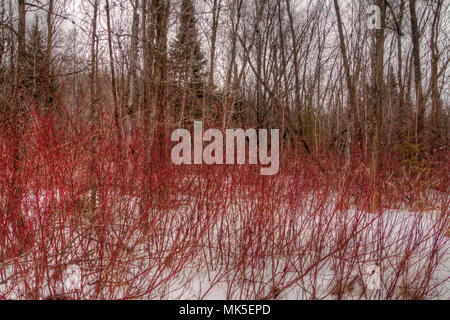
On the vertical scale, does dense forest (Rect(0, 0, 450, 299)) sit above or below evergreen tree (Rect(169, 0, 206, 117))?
below

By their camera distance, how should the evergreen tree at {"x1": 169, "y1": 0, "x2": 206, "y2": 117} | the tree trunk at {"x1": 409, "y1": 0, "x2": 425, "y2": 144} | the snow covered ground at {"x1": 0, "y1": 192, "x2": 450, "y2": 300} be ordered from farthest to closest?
the tree trunk at {"x1": 409, "y1": 0, "x2": 425, "y2": 144} < the evergreen tree at {"x1": 169, "y1": 0, "x2": 206, "y2": 117} < the snow covered ground at {"x1": 0, "y1": 192, "x2": 450, "y2": 300}

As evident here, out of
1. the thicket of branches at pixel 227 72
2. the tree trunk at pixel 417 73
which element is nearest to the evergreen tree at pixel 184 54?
the thicket of branches at pixel 227 72

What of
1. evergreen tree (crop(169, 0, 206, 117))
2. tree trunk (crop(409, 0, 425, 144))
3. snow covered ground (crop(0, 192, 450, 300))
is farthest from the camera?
tree trunk (crop(409, 0, 425, 144))

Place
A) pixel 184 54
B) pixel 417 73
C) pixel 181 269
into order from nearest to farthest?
pixel 181 269
pixel 184 54
pixel 417 73

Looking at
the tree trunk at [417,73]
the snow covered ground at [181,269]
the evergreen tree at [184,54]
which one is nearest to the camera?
the snow covered ground at [181,269]

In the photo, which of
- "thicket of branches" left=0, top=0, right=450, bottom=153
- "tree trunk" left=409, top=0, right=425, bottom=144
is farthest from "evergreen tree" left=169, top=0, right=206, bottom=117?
"tree trunk" left=409, top=0, right=425, bottom=144

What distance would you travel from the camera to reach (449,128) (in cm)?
740

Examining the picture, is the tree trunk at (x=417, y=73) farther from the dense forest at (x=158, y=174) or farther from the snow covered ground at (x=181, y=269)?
the snow covered ground at (x=181, y=269)

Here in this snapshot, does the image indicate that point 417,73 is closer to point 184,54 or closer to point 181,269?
point 184,54

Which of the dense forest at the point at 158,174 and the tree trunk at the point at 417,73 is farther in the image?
the tree trunk at the point at 417,73

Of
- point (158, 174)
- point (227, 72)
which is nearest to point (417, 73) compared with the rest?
point (227, 72)

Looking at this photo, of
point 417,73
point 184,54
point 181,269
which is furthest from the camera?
point 417,73

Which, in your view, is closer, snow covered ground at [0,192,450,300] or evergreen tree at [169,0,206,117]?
snow covered ground at [0,192,450,300]

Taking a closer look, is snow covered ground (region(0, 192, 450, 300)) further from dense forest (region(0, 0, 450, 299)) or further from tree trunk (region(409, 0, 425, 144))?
tree trunk (region(409, 0, 425, 144))
